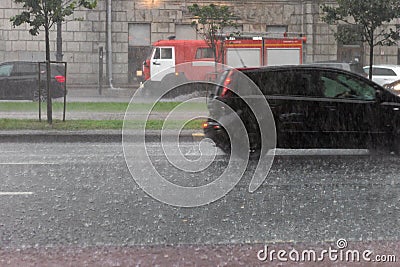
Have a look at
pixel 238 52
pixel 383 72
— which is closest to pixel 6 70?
pixel 238 52

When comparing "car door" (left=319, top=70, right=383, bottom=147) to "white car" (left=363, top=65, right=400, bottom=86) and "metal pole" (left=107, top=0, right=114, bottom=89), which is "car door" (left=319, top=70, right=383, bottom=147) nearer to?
"white car" (left=363, top=65, right=400, bottom=86)

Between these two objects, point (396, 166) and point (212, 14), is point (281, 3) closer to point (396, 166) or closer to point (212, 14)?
point (212, 14)

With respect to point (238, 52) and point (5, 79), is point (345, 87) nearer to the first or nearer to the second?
Answer: point (5, 79)

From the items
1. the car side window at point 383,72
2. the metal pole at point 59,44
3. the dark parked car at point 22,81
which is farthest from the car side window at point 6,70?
the car side window at point 383,72

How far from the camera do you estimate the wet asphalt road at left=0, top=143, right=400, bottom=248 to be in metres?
6.44

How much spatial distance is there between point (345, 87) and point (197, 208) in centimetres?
461

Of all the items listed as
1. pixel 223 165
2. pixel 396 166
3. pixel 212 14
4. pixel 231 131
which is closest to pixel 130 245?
pixel 231 131

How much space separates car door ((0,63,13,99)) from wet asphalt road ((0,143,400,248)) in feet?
44.6

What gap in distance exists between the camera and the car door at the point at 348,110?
1116 cm

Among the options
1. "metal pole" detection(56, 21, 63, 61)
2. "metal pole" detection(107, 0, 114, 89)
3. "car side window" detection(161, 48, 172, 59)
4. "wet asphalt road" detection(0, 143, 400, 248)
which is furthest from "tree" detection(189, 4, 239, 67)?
"wet asphalt road" detection(0, 143, 400, 248)

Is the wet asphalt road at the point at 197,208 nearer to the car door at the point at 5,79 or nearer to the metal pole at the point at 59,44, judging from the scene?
the car door at the point at 5,79

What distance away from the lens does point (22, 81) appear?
2473 cm

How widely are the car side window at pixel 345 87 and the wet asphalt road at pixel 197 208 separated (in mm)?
1034

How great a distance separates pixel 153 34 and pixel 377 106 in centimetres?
2609
